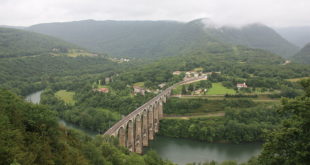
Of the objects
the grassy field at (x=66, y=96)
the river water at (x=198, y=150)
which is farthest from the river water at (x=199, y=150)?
the grassy field at (x=66, y=96)

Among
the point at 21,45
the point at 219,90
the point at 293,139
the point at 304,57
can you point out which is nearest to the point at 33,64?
the point at 21,45

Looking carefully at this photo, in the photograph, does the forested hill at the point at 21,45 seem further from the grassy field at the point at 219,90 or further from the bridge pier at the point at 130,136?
the bridge pier at the point at 130,136

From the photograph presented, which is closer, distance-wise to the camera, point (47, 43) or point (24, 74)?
point (24, 74)

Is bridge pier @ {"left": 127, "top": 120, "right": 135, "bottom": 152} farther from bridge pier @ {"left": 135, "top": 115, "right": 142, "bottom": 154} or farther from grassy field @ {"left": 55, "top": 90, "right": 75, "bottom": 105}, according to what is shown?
grassy field @ {"left": 55, "top": 90, "right": 75, "bottom": 105}

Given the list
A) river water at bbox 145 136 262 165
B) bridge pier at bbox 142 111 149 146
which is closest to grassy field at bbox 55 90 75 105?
bridge pier at bbox 142 111 149 146

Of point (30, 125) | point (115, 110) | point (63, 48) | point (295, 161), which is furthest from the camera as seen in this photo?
point (63, 48)

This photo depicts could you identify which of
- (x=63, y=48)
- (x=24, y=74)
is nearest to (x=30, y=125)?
(x=24, y=74)

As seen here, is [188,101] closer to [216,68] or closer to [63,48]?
[216,68]
